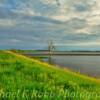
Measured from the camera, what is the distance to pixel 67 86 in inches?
573

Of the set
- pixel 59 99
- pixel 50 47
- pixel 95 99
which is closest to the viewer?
pixel 59 99

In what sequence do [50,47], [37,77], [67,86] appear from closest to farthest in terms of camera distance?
[67,86] → [37,77] → [50,47]

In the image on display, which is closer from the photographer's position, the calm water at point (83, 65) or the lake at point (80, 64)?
the calm water at point (83, 65)

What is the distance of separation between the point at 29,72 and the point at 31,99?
1272 cm

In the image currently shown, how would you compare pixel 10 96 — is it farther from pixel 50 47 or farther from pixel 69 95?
pixel 50 47

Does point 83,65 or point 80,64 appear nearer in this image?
point 83,65

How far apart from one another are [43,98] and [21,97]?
0.48 meters

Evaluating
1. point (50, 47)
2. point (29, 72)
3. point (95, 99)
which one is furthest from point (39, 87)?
point (50, 47)

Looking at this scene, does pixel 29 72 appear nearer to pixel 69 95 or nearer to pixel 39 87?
pixel 39 87

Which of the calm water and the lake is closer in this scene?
the calm water

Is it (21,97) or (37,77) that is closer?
(21,97)

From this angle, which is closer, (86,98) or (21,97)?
(21,97)

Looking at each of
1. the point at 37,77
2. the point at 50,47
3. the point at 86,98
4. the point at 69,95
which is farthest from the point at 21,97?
the point at 50,47

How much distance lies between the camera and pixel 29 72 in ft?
63.5
